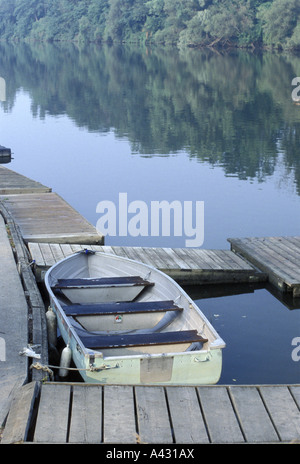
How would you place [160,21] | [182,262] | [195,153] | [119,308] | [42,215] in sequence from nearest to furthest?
[119,308] → [182,262] → [42,215] → [195,153] → [160,21]

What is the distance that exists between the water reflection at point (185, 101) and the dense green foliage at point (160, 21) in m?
4.49

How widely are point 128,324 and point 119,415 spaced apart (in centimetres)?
293

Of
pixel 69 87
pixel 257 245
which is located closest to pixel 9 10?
pixel 69 87

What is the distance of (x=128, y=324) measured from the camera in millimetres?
9609

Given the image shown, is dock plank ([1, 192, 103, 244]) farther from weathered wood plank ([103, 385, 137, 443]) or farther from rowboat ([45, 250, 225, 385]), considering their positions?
weathered wood plank ([103, 385, 137, 443])

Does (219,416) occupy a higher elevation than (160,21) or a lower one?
lower

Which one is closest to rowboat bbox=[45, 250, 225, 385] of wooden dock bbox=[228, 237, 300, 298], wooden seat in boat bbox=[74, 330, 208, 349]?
wooden seat in boat bbox=[74, 330, 208, 349]

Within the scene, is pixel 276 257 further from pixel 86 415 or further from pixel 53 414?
pixel 53 414

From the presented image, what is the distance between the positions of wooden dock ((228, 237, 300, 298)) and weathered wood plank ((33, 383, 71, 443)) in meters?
5.83

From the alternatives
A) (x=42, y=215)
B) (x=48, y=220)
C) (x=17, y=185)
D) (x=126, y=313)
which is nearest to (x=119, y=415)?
(x=126, y=313)

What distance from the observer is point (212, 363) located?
808 cm

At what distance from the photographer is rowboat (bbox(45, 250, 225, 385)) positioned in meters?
7.88
